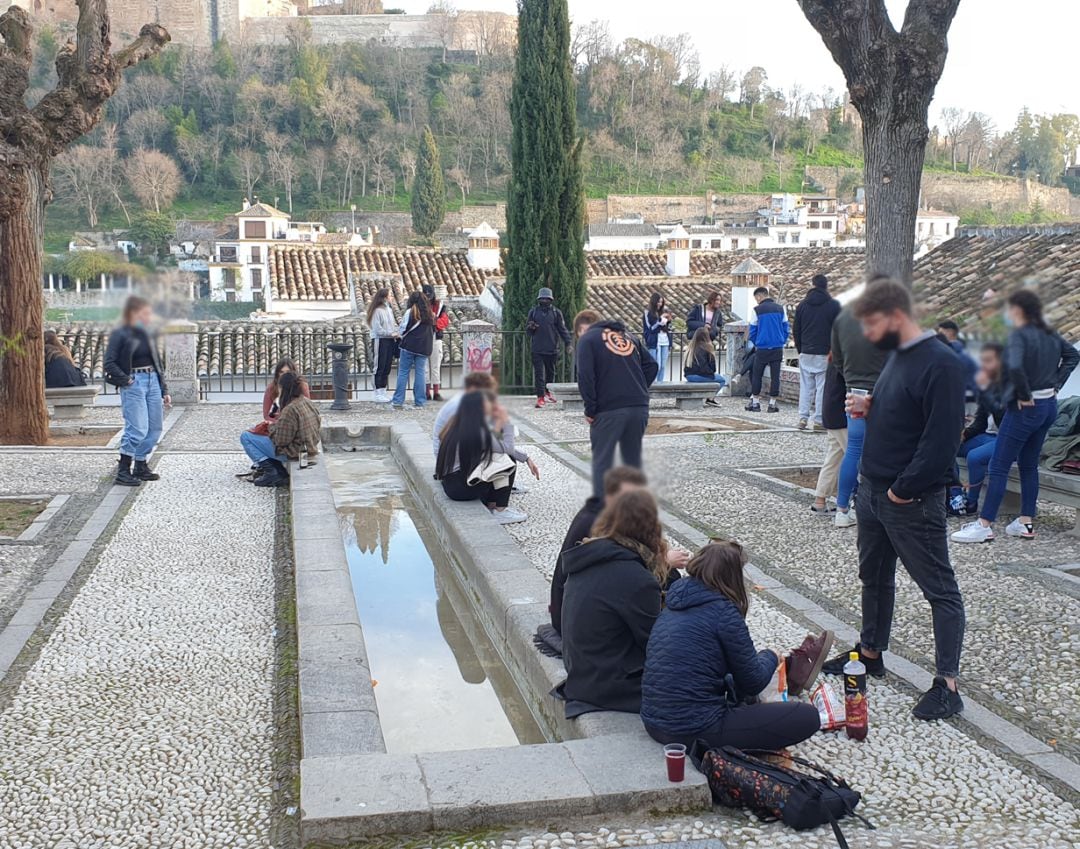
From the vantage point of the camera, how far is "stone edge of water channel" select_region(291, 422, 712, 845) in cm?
384

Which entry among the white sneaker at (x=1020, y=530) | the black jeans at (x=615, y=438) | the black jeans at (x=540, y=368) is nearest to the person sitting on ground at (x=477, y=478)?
the black jeans at (x=615, y=438)

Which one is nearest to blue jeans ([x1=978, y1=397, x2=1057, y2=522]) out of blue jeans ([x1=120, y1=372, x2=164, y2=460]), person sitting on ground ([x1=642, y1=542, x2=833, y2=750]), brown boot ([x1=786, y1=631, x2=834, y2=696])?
brown boot ([x1=786, y1=631, x2=834, y2=696])

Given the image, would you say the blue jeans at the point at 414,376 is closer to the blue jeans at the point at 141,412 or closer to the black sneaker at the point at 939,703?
the blue jeans at the point at 141,412

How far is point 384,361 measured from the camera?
15.9 m

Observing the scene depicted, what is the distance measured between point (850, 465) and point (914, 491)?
3.58m

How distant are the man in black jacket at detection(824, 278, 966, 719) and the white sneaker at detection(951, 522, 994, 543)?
297 cm

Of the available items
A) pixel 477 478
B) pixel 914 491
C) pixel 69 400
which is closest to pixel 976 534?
pixel 914 491

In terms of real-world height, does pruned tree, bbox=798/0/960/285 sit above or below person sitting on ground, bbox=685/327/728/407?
above

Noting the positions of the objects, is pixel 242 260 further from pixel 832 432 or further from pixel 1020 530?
pixel 1020 530

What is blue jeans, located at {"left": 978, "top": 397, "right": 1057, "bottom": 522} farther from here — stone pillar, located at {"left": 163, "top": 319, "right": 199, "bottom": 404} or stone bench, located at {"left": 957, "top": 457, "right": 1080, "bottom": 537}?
stone pillar, located at {"left": 163, "top": 319, "right": 199, "bottom": 404}

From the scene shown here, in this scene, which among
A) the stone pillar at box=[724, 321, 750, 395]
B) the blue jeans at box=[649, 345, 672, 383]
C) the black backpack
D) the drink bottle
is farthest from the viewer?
the stone pillar at box=[724, 321, 750, 395]

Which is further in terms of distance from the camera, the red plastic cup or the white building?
the white building

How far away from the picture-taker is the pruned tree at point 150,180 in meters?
6.61

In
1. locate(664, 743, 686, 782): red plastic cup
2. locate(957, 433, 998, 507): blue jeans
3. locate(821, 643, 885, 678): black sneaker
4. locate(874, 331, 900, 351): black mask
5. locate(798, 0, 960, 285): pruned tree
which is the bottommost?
locate(821, 643, 885, 678): black sneaker
